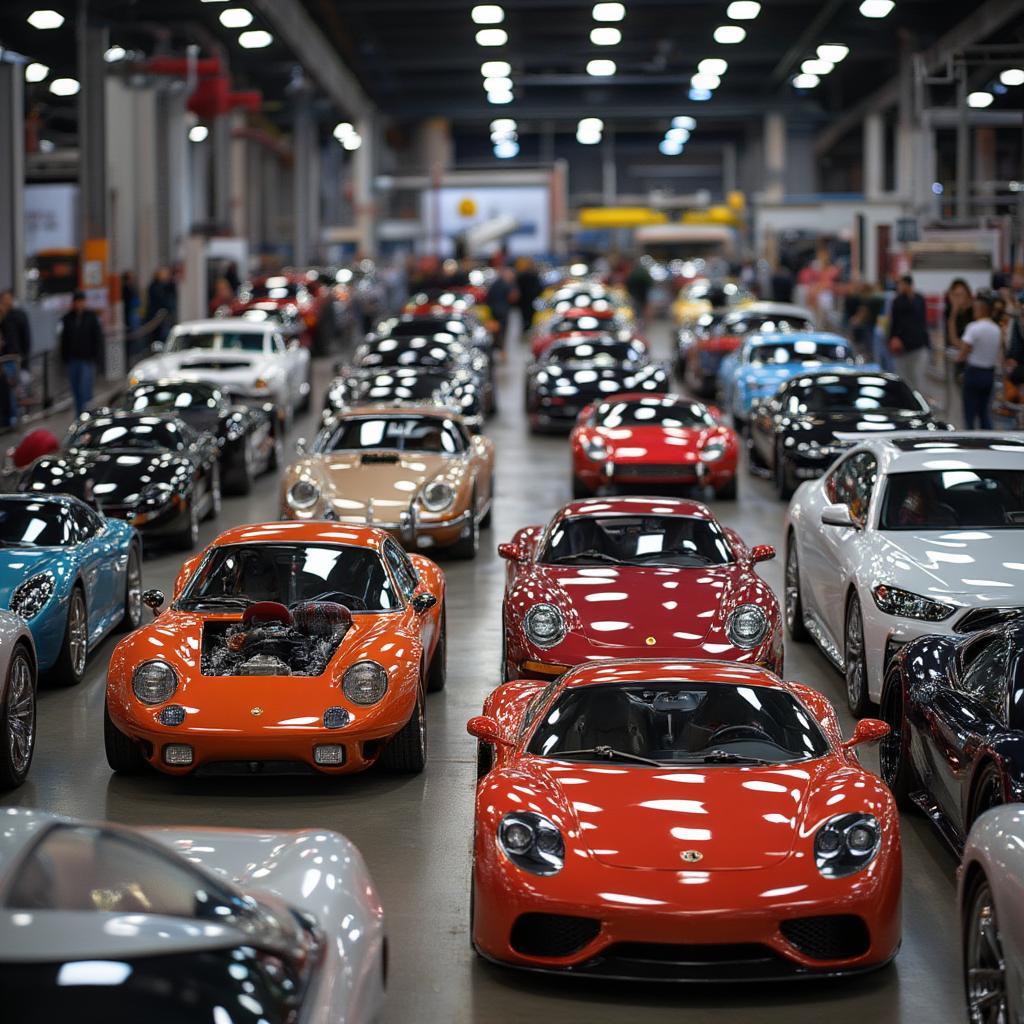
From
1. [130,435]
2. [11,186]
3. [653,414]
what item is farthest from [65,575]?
[11,186]

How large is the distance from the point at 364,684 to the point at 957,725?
2907 mm

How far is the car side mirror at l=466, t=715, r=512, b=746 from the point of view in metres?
7.32

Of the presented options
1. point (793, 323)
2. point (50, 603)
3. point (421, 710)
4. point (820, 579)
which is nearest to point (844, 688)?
point (820, 579)

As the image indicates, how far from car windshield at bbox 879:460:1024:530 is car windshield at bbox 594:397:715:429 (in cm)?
803

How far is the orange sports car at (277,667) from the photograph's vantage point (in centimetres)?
870

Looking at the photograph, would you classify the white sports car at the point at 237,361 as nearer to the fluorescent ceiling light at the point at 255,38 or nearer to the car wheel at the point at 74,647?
the car wheel at the point at 74,647

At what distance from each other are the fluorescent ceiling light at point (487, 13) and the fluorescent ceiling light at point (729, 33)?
6.01m

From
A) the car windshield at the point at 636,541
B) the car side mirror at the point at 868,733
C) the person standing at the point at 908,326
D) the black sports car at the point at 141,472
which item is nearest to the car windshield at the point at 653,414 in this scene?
the black sports car at the point at 141,472

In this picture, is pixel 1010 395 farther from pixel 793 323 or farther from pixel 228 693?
pixel 228 693

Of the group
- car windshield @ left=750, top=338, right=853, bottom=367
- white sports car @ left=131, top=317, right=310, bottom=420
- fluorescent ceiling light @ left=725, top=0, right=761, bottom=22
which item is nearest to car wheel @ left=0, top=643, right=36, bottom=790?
white sports car @ left=131, top=317, right=310, bottom=420

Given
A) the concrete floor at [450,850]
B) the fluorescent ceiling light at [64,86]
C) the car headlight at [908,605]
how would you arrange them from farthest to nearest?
the fluorescent ceiling light at [64,86] → the car headlight at [908,605] → the concrete floor at [450,850]

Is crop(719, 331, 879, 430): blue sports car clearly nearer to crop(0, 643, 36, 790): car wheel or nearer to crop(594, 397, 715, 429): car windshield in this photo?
crop(594, 397, 715, 429): car windshield

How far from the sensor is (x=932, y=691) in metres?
7.93

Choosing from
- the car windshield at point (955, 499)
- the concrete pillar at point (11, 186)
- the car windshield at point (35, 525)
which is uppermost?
the concrete pillar at point (11, 186)
